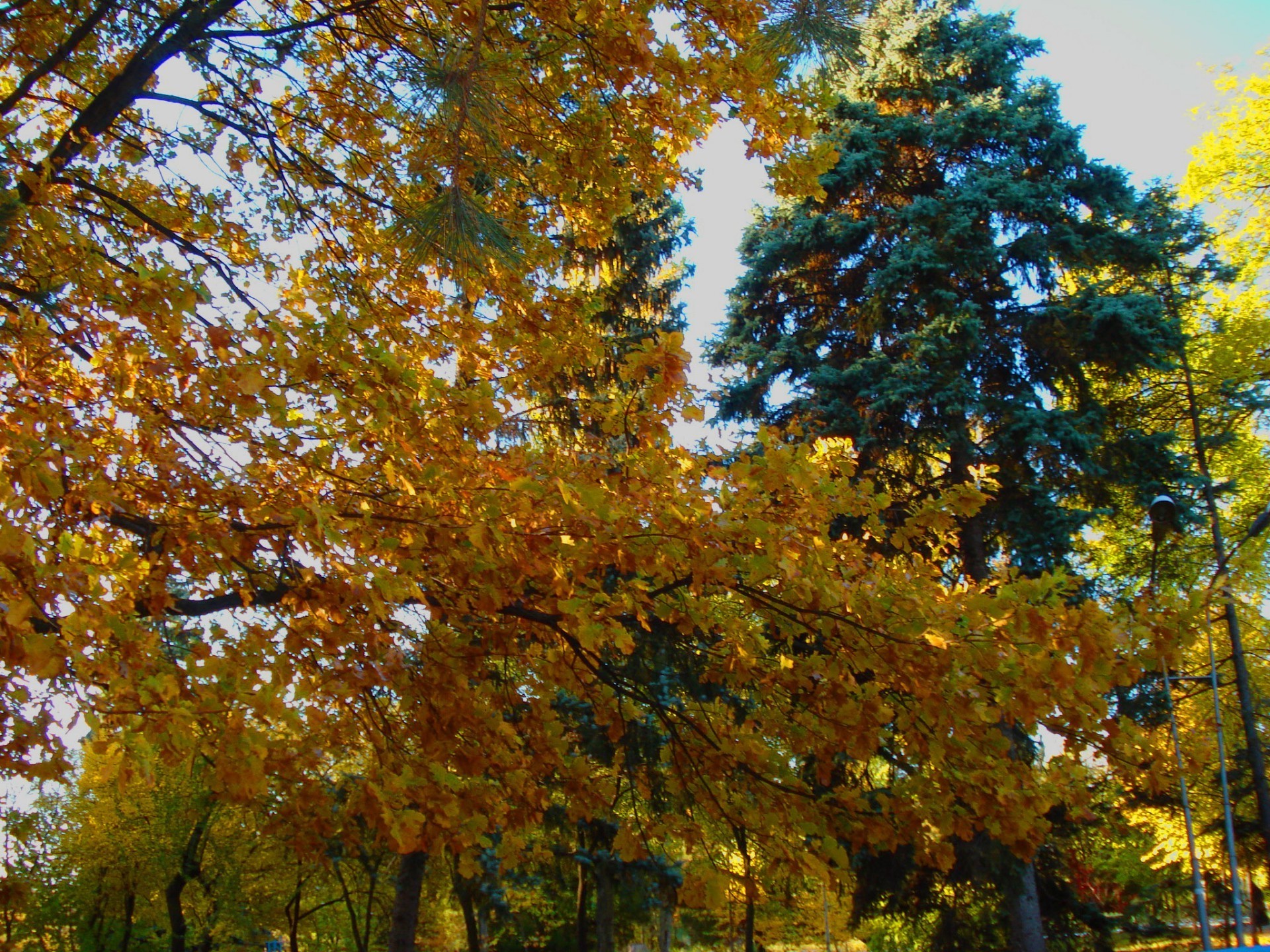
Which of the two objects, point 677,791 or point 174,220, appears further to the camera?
point 174,220

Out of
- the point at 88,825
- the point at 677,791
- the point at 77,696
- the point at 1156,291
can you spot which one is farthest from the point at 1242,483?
the point at 88,825

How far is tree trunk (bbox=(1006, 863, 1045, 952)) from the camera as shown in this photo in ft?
29.6

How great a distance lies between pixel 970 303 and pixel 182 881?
13962 millimetres

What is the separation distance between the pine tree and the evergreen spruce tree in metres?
0.03

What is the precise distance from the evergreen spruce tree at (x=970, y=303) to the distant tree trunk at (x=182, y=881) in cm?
1039

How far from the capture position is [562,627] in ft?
12.7

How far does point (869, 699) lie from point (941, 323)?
755cm

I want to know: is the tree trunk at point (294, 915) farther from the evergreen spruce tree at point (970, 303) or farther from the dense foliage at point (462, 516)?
the evergreen spruce tree at point (970, 303)

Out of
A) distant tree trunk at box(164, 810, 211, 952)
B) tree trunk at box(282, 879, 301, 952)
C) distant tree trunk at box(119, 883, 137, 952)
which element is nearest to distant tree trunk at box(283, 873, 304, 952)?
tree trunk at box(282, 879, 301, 952)

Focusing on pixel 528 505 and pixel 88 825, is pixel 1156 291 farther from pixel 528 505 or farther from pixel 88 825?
pixel 88 825

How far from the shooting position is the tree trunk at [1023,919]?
902 centimetres

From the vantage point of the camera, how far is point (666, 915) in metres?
15.5

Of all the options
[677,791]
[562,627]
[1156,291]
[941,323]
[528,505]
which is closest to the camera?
[528,505]

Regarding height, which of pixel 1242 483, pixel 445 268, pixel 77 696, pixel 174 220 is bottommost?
pixel 77 696
